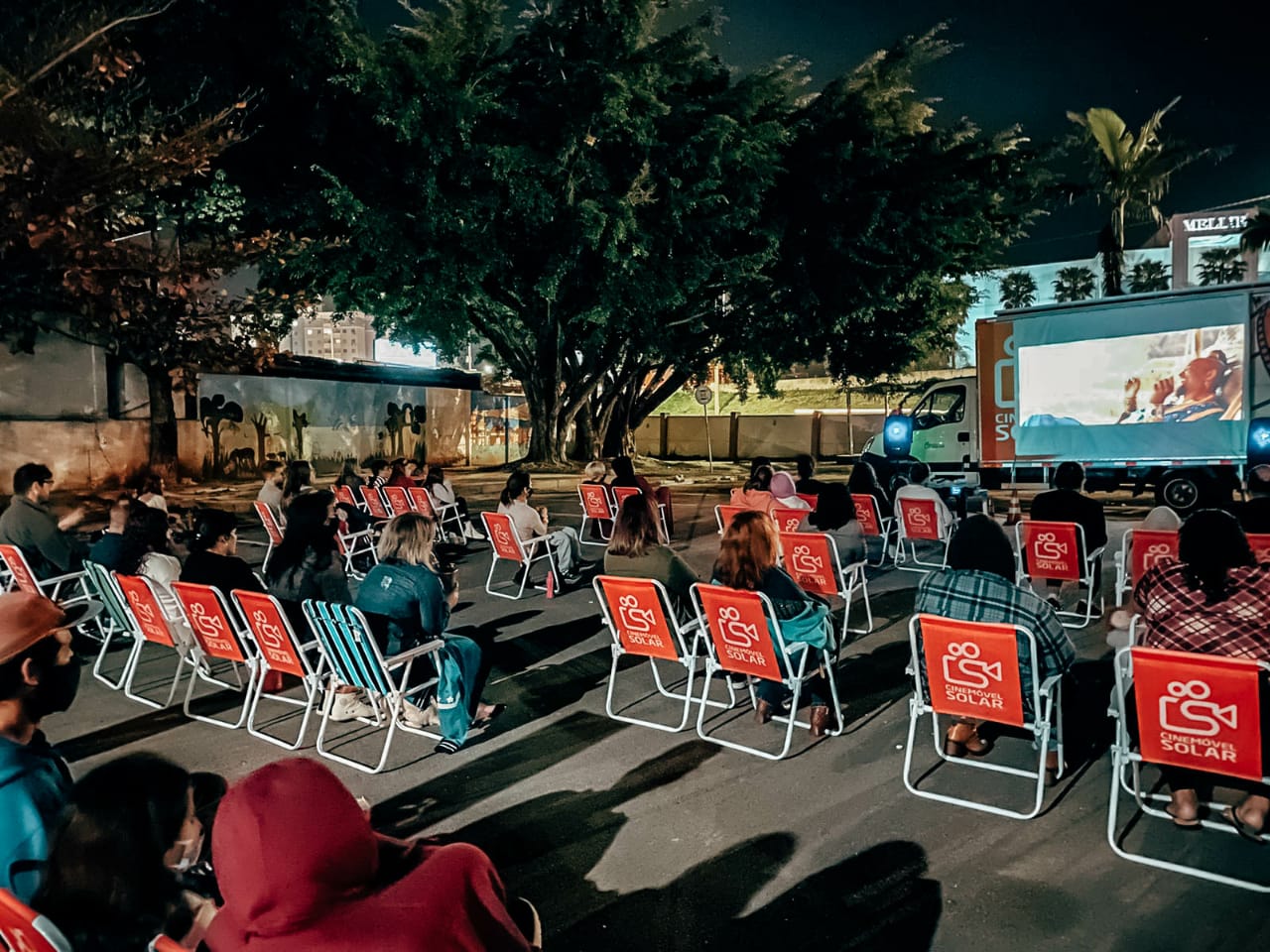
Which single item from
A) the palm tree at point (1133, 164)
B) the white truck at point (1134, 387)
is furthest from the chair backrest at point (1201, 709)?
the palm tree at point (1133, 164)

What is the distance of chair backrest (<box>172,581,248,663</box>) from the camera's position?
509 centimetres

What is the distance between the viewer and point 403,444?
28.6 meters

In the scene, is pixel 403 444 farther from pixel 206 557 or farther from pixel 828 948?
pixel 828 948

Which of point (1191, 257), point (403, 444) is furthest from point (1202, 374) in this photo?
point (1191, 257)

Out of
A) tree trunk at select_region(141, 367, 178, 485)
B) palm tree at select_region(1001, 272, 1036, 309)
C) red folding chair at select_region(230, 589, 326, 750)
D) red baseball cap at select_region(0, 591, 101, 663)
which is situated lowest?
red folding chair at select_region(230, 589, 326, 750)

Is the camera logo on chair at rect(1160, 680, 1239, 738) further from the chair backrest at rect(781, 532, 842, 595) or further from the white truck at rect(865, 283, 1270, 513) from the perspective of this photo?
the white truck at rect(865, 283, 1270, 513)

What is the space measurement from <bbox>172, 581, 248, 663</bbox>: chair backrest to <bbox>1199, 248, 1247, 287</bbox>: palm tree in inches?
2626

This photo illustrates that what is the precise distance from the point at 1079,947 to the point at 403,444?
27309 millimetres

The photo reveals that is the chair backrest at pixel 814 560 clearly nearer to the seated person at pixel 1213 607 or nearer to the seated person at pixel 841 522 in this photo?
the seated person at pixel 841 522

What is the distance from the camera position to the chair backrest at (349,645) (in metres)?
4.49

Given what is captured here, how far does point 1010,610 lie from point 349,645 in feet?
11.0

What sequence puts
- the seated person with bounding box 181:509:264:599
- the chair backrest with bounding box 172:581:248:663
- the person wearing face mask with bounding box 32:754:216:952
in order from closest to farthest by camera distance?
the person wearing face mask with bounding box 32:754:216:952 → the chair backrest with bounding box 172:581:248:663 → the seated person with bounding box 181:509:264:599

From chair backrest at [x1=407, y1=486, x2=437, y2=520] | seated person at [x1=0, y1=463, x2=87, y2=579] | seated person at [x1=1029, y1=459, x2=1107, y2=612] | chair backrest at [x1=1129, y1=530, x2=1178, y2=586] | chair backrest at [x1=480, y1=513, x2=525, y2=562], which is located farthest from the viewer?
chair backrest at [x1=407, y1=486, x2=437, y2=520]

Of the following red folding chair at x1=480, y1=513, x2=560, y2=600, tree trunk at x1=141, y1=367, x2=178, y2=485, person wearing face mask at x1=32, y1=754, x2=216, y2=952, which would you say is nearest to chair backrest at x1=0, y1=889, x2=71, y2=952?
person wearing face mask at x1=32, y1=754, x2=216, y2=952
